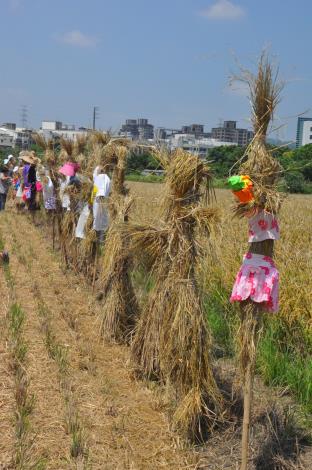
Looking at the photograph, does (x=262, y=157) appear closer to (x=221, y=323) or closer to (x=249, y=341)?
(x=249, y=341)

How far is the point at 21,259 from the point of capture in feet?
30.8

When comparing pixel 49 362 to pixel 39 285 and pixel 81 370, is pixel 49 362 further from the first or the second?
pixel 39 285

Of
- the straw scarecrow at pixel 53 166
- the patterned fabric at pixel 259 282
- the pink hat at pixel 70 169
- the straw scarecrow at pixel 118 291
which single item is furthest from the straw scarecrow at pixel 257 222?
the straw scarecrow at pixel 53 166

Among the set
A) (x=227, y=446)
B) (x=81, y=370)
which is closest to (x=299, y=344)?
(x=227, y=446)

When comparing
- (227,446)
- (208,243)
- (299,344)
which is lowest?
(227,446)

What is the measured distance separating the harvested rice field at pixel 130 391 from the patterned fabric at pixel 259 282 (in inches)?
14.7

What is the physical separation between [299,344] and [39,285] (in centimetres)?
403

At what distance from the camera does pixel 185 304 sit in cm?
392

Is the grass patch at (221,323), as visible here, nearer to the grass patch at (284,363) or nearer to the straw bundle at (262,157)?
the grass patch at (284,363)

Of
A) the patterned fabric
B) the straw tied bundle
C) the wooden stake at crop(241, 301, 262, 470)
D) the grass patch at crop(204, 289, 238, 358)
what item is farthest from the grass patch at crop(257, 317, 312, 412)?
the patterned fabric

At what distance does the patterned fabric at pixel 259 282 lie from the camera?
3219 mm

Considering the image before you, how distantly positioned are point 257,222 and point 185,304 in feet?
3.20

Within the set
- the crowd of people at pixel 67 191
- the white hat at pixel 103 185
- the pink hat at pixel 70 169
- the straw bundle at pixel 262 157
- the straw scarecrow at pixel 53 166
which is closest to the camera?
the straw bundle at pixel 262 157

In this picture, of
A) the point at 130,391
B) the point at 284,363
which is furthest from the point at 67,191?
the point at 284,363
